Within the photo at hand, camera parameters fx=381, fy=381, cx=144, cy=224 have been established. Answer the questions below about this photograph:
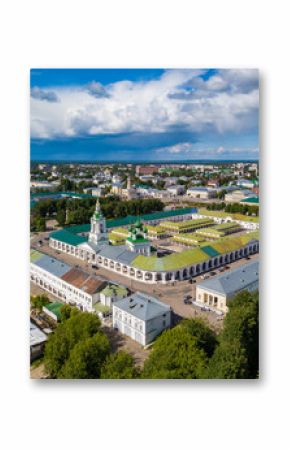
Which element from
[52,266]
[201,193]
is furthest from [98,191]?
[52,266]

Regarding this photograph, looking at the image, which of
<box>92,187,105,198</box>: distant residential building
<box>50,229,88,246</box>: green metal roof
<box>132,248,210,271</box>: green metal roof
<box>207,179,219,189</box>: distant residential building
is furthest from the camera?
<box>207,179,219,189</box>: distant residential building

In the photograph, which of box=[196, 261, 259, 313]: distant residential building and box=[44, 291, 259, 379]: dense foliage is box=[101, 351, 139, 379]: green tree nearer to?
box=[44, 291, 259, 379]: dense foliage

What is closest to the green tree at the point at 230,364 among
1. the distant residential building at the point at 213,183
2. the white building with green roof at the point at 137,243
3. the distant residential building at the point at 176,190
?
the white building with green roof at the point at 137,243

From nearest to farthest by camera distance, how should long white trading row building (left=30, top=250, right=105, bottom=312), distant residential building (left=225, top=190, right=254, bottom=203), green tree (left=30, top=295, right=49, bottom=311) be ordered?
green tree (left=30, top=295, right=49, bottom=311)
long white trading row building (left=30, top=250, right=105, bottom=312)
distant residential building (left=225, top=190, right=254, bottom=203)

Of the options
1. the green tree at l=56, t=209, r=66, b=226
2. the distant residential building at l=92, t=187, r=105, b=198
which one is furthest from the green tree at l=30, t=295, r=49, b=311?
the distant residential building at l=92, t=187, r=105, b=198

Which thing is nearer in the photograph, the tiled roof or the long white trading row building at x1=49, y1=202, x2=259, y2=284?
the tiled roof

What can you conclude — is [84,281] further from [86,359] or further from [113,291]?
[86,359]

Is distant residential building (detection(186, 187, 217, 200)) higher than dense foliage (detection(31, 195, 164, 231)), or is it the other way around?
distant residential building (detection(186, 187, 217, 200))
